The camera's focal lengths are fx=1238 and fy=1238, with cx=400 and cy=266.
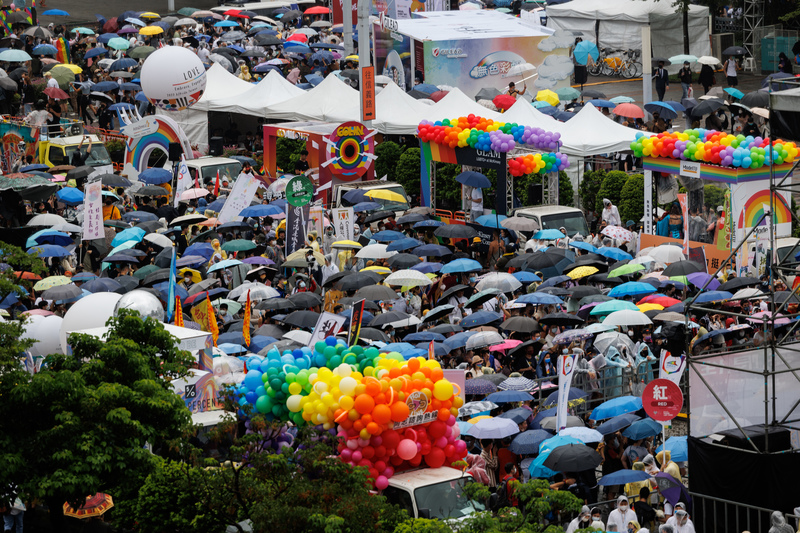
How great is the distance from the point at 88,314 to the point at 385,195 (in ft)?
40.2

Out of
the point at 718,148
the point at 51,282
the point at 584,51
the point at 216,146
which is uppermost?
the point at 584,51

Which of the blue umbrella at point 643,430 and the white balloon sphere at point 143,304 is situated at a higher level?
the white balloon sphere at point 143,304

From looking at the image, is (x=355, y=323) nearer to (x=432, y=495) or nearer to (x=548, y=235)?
(x=432, y=495)

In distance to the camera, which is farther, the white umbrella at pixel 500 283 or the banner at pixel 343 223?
the banner at pixel 343 223

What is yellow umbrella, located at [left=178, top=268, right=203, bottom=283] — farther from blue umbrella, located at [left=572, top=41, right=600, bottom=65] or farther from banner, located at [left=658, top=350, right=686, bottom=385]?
blue umbrella, located at [left=572, top=41, right=600, bottom=65]

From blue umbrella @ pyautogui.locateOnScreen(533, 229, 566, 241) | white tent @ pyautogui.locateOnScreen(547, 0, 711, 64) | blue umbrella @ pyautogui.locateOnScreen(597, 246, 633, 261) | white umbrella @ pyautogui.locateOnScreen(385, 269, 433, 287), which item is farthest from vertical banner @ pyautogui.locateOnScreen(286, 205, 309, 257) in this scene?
white tent @ pyautogui.locateOnScreen(547, 0, 711, 64)

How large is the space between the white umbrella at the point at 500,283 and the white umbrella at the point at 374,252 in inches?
104

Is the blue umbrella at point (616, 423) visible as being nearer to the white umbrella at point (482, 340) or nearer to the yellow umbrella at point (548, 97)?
the white umbrella at point (482, 340)

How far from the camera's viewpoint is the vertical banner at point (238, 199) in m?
26.4

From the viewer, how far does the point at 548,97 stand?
1515 inches

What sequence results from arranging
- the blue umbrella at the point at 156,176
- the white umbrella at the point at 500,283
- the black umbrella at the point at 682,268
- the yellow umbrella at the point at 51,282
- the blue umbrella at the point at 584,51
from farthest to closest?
the blue umbrella at the point at 584,51 → the blue umbrella at the point at 156,176 → the yellow umbrella at the point at 51,282 → the black umbrella at the point at 682,268 → the white umbrella at the point at 500,283

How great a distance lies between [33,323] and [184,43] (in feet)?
109

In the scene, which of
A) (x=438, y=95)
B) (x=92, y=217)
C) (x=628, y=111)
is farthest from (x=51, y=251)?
(x=628, y=111)

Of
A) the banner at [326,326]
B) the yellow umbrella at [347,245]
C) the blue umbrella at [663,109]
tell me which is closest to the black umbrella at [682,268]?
the yellow umbrella at [347,245]
